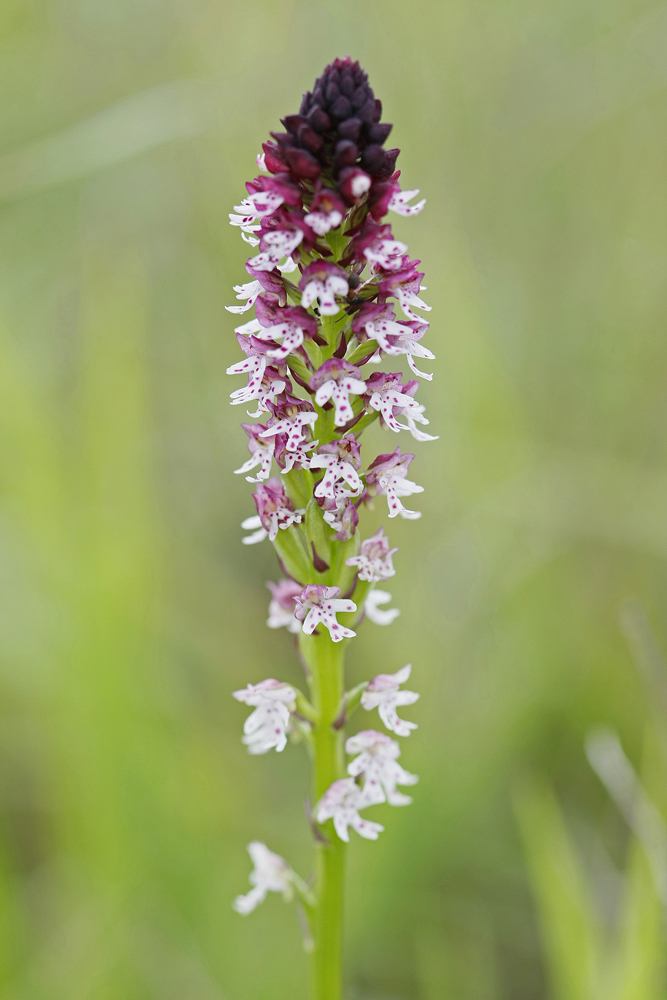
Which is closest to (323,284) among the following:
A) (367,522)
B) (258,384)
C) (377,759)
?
(258,384)

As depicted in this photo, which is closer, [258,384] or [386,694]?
[258,384]

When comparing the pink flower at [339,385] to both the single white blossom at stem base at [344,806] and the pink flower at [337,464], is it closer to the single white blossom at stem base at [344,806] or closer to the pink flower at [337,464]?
the pink flower at [337,464]

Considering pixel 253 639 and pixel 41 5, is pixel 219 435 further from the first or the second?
pixel 41 5

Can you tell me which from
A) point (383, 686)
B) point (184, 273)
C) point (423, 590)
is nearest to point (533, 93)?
point (184, 273)

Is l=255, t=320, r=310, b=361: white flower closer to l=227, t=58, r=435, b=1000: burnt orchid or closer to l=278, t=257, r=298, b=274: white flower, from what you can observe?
l=227, t=58, r=435, b=1000: burnt orchid

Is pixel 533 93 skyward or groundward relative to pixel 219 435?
skyward

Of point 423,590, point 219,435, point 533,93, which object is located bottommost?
point 423,590

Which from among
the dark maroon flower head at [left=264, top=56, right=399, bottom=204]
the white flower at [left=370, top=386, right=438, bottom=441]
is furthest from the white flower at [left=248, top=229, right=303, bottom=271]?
the white flower at [left=370, top=386, right=438, bottom=441]

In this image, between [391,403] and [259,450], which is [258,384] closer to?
[259,450]
